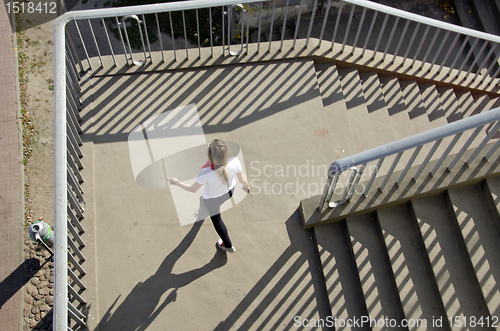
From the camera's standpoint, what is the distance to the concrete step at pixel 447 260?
138 inches

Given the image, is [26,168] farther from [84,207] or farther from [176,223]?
[176,223]

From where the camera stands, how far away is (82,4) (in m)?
7.34

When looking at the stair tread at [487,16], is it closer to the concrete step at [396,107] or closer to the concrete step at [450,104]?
the concrete step at [450,104]

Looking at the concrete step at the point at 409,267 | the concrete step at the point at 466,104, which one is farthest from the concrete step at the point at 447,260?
the concrete step at the point at 466,104

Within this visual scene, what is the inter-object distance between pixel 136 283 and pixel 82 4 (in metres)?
5.99

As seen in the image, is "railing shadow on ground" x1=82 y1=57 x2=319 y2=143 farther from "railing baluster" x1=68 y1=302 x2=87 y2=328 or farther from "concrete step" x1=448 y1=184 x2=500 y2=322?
"concrete step" x1=448 y1=184 x2=500 y2=322

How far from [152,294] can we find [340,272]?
6.68 feet

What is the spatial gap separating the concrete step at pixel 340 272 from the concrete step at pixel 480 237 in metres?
1.12

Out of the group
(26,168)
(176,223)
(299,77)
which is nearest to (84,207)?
(176,223)

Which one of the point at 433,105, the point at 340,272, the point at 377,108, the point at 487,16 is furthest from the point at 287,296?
the point at 487,16

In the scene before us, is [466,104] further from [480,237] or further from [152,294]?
[152,294]

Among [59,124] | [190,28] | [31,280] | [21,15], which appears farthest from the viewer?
[190,28]

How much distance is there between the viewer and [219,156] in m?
3.32

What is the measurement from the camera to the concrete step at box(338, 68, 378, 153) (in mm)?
5000
